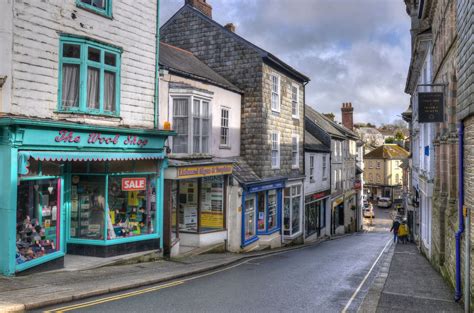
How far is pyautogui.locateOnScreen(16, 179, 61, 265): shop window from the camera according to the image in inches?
401

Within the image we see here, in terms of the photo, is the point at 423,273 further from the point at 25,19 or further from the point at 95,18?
the point at 25,19

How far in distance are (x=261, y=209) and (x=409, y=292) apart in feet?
36.4

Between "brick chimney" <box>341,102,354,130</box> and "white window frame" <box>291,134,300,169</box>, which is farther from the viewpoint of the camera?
"brick chimney" <box>341,102,354,130</box>

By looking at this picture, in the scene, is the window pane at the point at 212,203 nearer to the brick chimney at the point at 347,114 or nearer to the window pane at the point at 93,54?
the window pane at the point at 93,54

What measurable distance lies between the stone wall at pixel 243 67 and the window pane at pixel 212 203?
3228 millimetres

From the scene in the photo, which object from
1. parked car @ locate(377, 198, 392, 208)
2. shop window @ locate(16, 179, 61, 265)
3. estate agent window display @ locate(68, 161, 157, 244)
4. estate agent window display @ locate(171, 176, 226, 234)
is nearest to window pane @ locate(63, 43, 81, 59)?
estate agent window display @ locate(68, 161, 157, 244)

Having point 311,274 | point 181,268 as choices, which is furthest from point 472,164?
point 181,268

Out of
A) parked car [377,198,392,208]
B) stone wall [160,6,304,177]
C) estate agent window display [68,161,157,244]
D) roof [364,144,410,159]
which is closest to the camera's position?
estate agent window display [68,161,157,244]

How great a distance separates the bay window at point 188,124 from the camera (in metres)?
16.1

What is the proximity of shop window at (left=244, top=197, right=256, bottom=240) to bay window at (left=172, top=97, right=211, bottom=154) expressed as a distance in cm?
411

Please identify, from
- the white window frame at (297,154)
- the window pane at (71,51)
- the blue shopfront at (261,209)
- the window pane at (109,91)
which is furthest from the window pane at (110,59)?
the white window frame at (297,154)

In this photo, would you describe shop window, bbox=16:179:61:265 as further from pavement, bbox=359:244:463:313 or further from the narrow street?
pavement, bbox=359:244:463:313

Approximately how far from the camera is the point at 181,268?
42.7ft

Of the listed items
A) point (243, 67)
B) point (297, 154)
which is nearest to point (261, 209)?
point (297, 154)
